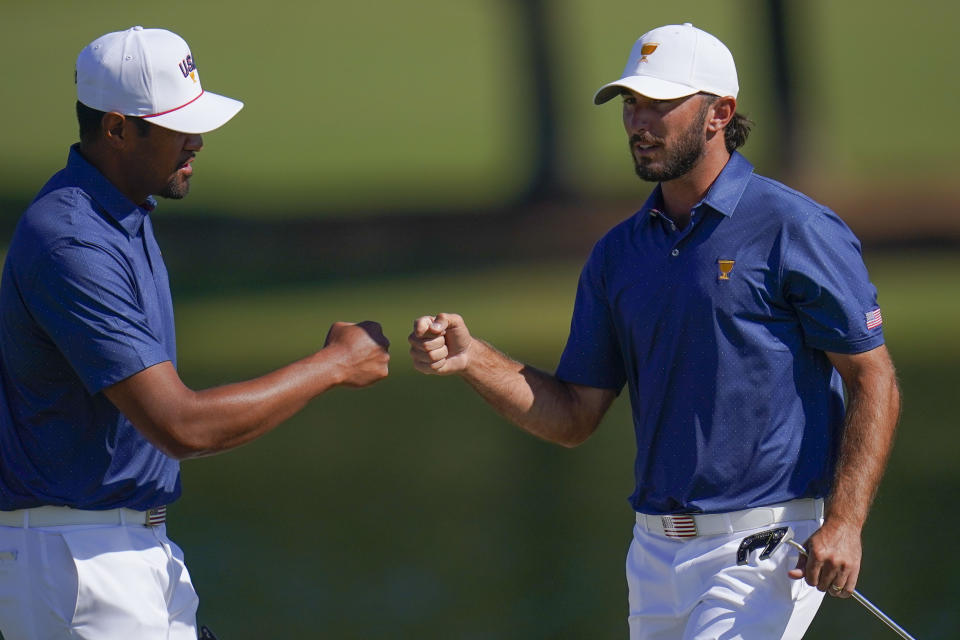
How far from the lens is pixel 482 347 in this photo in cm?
434

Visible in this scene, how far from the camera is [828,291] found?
12.4 ft

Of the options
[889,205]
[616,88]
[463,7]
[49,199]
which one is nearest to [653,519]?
[616,88]

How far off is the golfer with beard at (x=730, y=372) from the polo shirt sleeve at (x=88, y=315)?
4.41ft

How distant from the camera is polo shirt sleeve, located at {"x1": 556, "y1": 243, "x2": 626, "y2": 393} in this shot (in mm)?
4219

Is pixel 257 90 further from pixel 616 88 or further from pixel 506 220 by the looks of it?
pixel 616 88

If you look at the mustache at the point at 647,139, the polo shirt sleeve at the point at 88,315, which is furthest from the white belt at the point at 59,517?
the mustache at the point at 647,139

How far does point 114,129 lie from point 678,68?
149cm

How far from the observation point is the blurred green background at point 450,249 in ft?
23.5

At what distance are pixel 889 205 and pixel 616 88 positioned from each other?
14318mm

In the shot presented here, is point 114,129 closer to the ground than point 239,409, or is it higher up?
higher up

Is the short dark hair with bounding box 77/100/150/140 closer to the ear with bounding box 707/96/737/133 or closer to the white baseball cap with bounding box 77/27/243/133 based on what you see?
the white baseball cap with bounding box 77/27/243/133

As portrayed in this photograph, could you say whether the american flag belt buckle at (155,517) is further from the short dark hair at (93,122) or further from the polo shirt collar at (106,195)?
the short dark hair at (93,122)

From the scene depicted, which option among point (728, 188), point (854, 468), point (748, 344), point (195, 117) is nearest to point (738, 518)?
point (854, 468)

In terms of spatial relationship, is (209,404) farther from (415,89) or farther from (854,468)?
(415,89)
